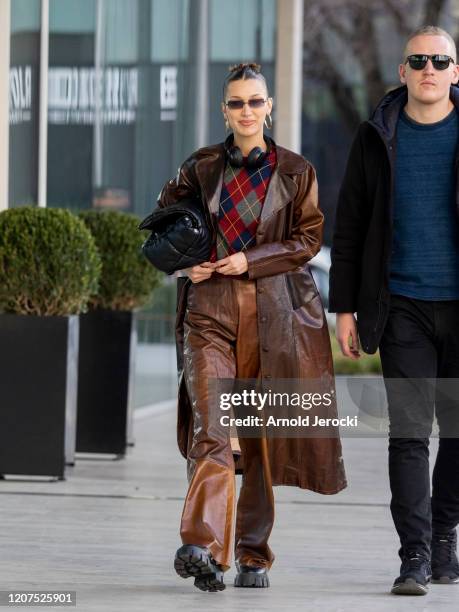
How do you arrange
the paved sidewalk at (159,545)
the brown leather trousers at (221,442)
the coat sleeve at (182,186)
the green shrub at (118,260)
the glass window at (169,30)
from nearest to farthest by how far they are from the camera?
the brown leather trousers at (221,442) < the paved sidewalk at (159,545) < the coat sleeve at (182,186) < the green shrub at (118,260) < the glass window at (169,30)

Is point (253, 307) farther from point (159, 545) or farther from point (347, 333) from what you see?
point (159, 545)

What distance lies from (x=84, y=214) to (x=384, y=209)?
4179mm

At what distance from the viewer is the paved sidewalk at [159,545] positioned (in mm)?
5328

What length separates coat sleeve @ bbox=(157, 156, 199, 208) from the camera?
18.3ft

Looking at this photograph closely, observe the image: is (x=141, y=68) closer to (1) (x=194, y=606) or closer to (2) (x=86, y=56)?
(2) (x=86, y=56)

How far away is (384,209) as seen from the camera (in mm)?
5469

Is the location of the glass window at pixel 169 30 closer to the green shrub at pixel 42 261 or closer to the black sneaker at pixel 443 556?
the green shrub at pixel 42 261

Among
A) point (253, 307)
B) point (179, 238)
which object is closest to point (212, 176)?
point (179, 238)

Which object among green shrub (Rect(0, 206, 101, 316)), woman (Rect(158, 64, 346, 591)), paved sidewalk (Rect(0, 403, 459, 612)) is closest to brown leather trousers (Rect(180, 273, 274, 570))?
woman (Rect(158, 64, 346, 591))

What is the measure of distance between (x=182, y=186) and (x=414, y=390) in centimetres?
116

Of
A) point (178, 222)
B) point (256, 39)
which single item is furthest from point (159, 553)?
point (256, 39)

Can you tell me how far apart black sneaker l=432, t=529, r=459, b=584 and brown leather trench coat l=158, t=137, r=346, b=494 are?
47 cm

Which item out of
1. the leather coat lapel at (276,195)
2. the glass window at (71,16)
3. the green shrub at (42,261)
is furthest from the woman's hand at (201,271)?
the glass window at (71,16)

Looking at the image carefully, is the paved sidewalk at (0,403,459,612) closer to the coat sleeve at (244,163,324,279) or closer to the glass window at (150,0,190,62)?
the coat sleeve at (244,163,324,279)
